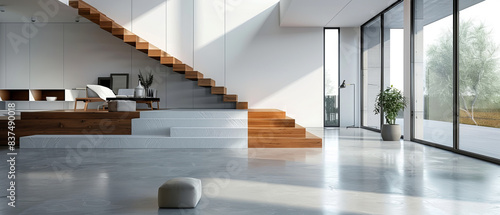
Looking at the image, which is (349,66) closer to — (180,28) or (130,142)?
(180,28)

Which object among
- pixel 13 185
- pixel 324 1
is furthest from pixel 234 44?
pixel 13 185

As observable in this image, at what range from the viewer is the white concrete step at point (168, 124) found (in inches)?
268

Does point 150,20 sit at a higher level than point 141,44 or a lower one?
higher

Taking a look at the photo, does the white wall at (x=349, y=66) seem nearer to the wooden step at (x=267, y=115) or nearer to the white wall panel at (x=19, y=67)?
the wooden step at (x=267, y=115)

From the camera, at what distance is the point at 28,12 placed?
909 cm

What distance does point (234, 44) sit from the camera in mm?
10055

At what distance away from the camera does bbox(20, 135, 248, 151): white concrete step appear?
6266mm

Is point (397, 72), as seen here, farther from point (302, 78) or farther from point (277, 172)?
point (277, 172)

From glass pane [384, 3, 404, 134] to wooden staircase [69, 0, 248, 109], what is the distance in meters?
3.50

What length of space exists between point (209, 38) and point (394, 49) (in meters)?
4.43

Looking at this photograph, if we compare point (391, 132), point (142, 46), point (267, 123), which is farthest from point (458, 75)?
point (142, 46)

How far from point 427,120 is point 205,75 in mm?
5417

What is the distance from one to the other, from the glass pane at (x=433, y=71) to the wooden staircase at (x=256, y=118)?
1841 mm

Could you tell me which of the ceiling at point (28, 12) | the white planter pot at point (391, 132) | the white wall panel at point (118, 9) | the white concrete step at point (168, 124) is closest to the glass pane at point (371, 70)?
the white planter pot at point (391, 132)
